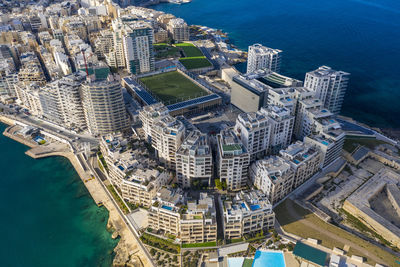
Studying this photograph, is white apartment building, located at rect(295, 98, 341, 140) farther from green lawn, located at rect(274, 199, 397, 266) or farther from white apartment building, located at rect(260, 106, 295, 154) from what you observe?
green lawn, located at rect(274, 199, 397, 266)

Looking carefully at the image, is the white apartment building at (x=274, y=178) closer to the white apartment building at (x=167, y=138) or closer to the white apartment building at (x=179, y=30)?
the white apartment building at (x=167, y=138)

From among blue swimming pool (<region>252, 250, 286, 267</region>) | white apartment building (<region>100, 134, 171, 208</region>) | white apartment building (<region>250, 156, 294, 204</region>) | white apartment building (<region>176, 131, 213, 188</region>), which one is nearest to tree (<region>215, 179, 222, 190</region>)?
white apartment building (<region>176, 131, 213, 188</region>)

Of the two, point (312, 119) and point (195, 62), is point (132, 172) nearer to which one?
point (312, 119)

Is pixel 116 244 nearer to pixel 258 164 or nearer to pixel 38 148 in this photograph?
pixel 258 164

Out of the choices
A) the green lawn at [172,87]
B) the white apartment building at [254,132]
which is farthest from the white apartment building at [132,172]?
the green lawn at [172,87]

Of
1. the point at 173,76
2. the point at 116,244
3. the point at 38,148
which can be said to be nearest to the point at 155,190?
the point at 116,244
